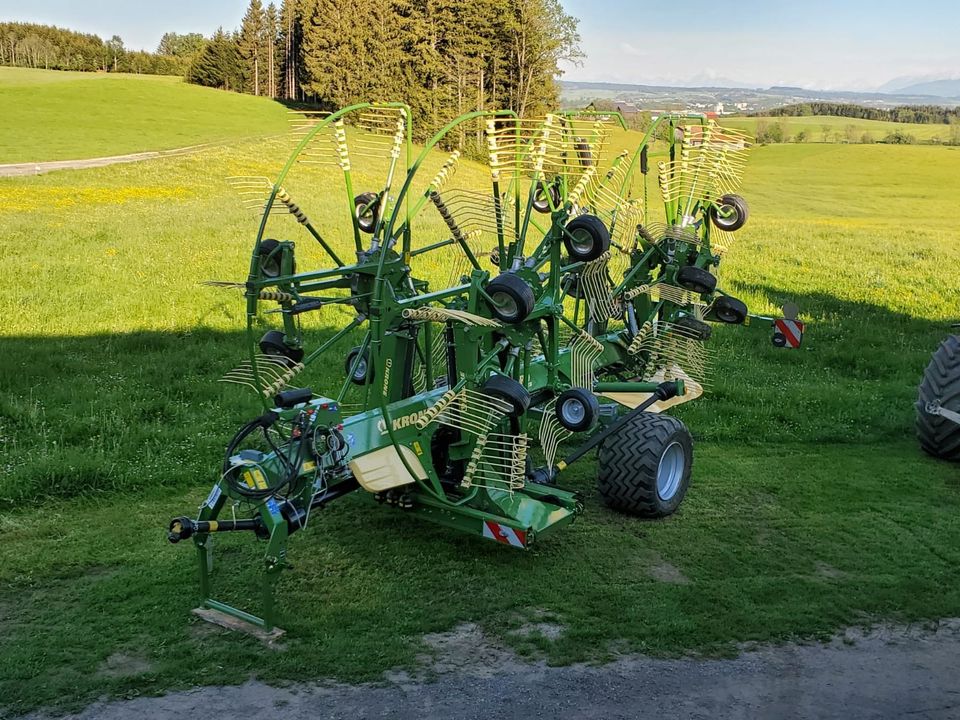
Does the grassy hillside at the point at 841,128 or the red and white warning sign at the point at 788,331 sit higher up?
the grassy hillside at the point at 841,128

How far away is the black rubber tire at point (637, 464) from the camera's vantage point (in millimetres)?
7516

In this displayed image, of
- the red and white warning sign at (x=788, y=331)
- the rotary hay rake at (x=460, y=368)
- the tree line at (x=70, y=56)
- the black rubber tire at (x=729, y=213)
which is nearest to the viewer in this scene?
the rotary hay rake at (x=460, y=368)

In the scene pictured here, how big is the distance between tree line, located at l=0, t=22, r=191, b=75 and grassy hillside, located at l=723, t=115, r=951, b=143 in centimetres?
6073

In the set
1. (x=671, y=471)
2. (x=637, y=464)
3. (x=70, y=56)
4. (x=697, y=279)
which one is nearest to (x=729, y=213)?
(x=697, y=279)

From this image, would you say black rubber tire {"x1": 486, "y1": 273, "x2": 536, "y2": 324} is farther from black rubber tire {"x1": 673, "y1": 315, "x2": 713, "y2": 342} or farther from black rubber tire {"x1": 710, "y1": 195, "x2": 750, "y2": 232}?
black rubber tire {"x1": 710, "y1": 195, "x2": 750, "y2": 232}

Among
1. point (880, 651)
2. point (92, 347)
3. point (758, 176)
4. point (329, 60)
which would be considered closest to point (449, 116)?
point (329, 60)

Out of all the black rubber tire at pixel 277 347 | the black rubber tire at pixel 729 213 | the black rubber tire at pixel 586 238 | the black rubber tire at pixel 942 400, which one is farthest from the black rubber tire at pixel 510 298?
the black rubber tire at pixel 942 400

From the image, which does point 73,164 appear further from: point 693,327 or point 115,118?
point 693,327

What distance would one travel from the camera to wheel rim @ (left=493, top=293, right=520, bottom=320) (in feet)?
20.9

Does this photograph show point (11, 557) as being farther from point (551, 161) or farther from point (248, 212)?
point (248, 212)

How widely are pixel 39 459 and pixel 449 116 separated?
37497mm

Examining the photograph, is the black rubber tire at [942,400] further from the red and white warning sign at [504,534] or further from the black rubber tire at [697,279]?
the red and white warning sign at [504,534]

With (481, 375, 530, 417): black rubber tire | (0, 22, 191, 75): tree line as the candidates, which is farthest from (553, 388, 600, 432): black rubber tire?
(0, 22, 191, 75): tree line

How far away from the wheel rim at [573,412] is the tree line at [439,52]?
38.1 m
